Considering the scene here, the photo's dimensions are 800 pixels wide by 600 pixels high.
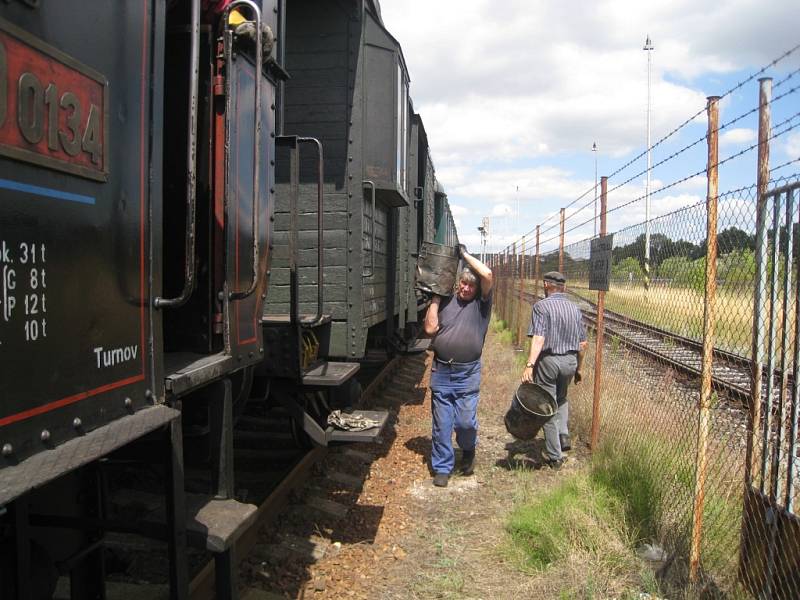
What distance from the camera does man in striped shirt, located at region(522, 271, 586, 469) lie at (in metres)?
6.02

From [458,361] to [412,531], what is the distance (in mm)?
1540

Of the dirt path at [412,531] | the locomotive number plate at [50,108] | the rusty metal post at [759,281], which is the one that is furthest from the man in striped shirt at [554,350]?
the locomotive number plate at [50,108]

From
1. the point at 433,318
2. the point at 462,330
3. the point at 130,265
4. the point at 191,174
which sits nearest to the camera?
the point at 130,265

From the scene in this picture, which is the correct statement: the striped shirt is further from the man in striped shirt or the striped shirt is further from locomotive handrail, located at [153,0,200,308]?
locomotive handrail, located at [153,0,200,308]

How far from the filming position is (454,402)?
18.9 ft

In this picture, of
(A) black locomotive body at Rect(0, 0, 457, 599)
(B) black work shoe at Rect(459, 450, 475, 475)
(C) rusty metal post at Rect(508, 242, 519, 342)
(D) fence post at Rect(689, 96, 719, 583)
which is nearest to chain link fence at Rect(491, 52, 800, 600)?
(D) fence post at Rect(689, 96, 719, 583)

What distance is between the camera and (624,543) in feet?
13.8

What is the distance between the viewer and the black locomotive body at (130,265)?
63.2 inches

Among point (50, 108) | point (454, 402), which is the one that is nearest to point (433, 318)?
point (454, 402)

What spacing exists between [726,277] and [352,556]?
→ 2.86m

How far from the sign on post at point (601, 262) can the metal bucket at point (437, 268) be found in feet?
4.43

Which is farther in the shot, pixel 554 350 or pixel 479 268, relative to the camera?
pixel 554 350

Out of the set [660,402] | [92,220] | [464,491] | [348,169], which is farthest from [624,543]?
[92,220]

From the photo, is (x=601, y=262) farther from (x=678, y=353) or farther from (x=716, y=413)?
(x=678, y=353)
